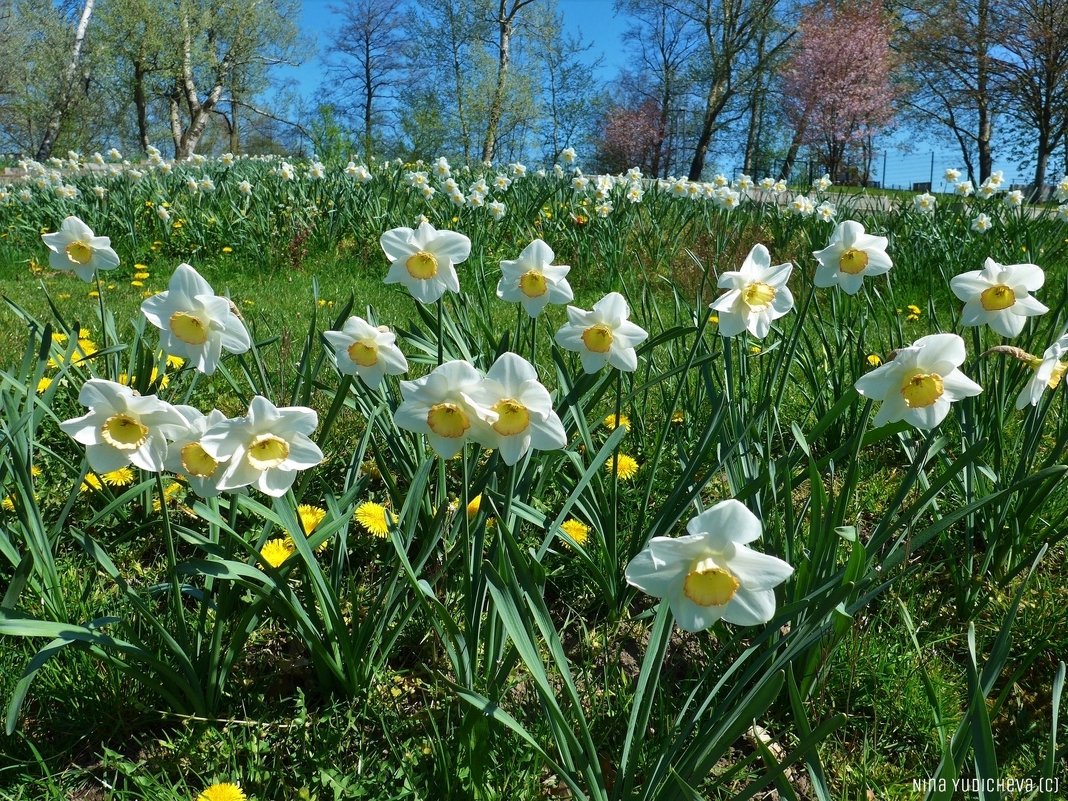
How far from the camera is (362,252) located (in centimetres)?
571

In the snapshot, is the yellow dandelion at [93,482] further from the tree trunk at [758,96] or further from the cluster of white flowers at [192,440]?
the tree trunk at [758,96]

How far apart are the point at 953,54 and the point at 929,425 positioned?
25.7 meters

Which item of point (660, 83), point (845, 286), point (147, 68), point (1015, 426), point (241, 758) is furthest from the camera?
point (660, 83)

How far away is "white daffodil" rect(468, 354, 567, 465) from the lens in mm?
908

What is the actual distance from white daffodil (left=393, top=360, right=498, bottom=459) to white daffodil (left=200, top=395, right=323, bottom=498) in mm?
133

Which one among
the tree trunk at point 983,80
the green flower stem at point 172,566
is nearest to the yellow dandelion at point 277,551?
the green flower stem at point 172,566

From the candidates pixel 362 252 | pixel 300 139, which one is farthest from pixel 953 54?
pixel 300 139

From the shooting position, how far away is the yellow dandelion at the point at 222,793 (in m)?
1.03

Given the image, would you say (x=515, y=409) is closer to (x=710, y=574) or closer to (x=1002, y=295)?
(x=710, y=574)

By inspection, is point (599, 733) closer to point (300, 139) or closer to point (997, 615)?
point (997, 615)

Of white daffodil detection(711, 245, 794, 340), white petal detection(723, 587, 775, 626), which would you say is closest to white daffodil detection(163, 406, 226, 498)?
white petal detection(723, 587, 775, 626)

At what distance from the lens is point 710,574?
0.81 metres

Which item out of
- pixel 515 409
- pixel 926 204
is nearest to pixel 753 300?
pixel 515 409

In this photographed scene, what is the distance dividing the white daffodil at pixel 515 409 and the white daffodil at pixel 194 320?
0.48 meters
